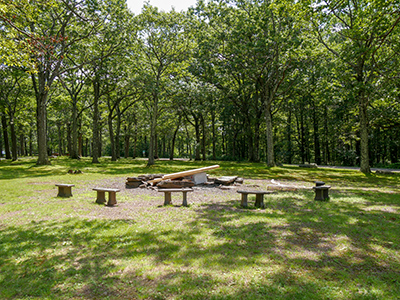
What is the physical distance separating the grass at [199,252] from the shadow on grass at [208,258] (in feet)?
0.06

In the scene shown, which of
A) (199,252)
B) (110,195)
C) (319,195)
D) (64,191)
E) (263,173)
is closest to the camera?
(199,252)

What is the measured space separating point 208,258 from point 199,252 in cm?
31

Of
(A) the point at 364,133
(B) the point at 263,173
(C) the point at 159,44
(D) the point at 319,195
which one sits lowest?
(B) the point at 263,173

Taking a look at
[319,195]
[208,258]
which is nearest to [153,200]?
[208,258]

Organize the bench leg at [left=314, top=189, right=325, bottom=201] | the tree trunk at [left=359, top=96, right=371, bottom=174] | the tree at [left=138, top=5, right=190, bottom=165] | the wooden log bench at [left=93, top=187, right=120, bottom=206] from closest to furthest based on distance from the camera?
the wooden log bench at [left=93, top=187, right=120, bottom=206] → the bench leg at [left=314, top=189, right=325, bottom=201] → the tree trunk at [left=359, top=96, right=371, bottom=174] → the tree at [left=138, top=5, right=190, bottom=165]

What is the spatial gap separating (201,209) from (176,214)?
3.29 ft

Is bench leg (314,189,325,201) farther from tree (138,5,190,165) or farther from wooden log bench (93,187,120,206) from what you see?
tree (138,5,190,165)

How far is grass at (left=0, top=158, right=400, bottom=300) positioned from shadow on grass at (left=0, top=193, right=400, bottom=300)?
0.06 feet

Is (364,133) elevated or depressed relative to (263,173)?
elevated

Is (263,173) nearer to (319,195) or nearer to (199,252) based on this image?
(319,195)

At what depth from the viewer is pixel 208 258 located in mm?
4379

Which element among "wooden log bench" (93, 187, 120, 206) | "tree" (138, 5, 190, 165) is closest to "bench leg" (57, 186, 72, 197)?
"wooden log bench" (93, 187, 120, 206)

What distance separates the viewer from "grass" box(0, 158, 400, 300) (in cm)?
349

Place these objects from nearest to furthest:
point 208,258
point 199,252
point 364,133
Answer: point 208,258 → point 199,252 → point 364,133
